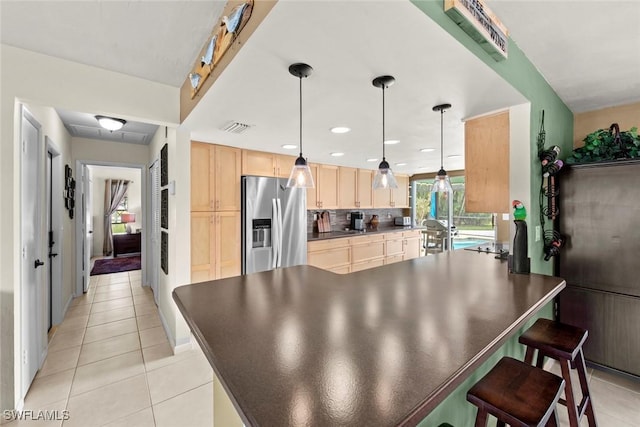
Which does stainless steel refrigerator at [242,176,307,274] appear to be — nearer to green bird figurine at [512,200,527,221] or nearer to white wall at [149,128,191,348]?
white wall at [149,128,191,348]

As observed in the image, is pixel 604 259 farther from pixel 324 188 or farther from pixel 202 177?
pixel 202 177

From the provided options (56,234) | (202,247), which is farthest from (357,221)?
(56,234)

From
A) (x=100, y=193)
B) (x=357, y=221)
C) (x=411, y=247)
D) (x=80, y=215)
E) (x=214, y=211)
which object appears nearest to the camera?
(x=214, y=211)

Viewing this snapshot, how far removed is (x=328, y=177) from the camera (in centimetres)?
468

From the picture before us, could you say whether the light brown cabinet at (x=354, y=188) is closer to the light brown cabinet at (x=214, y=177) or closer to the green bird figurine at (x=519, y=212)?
the light brown cabinet at (x=214, y=177)

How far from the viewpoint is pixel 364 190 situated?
529 cm

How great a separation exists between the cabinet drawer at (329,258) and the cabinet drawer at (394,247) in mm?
1043

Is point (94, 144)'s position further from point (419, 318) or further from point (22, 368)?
point (419, 318)

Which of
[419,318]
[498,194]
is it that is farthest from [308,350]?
[498,194]

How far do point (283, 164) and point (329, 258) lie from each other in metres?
1.64

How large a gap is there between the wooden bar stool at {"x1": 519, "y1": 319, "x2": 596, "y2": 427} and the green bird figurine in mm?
645

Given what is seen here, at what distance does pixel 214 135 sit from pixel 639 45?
3.21 m

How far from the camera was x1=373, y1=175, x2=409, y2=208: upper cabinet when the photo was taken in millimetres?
5578


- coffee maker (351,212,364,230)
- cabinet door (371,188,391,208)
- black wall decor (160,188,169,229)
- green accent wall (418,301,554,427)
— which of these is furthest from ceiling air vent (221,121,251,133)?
cabinet door (371,188,391,208)
